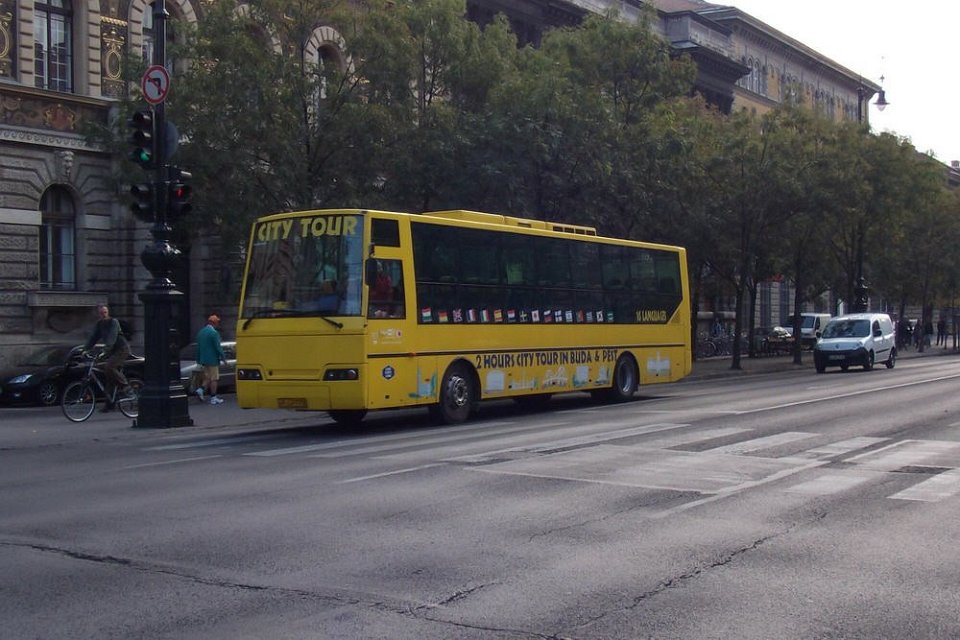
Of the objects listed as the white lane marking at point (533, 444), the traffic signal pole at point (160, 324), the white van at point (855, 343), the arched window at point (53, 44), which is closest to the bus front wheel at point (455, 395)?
the white lane marking at point (533, 444)

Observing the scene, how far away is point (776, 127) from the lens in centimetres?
3812

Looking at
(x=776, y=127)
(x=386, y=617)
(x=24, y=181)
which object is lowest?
(x=386, y=617)

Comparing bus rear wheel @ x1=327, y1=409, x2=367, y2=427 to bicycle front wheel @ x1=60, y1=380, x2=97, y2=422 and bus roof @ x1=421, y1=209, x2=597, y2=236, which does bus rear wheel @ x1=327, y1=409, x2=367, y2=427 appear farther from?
bicycle front wheel @ x1=60, y1=380, x2=97, y2=422

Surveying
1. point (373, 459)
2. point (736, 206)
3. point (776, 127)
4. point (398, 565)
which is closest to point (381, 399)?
point (373, 459)

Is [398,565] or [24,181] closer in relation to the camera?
[398,565]

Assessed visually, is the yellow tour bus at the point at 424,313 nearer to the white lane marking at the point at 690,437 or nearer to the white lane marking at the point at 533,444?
the white lane marking at the point at 533,444

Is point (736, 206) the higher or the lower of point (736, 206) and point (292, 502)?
the higher

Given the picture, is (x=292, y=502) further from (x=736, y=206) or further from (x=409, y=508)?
(x=736, y=206)

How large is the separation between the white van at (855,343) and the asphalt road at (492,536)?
22053 mm

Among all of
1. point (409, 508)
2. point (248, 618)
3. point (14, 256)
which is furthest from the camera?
point (14, 256)

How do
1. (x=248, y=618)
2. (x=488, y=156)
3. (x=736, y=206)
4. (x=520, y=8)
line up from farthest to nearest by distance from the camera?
(x=520, y=8)
(x=736, y=206)
(x=488, y=156)
(x=248, y=618)

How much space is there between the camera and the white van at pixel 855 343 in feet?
122

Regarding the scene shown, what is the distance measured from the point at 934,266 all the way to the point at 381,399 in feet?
157

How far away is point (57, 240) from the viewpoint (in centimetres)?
3055
